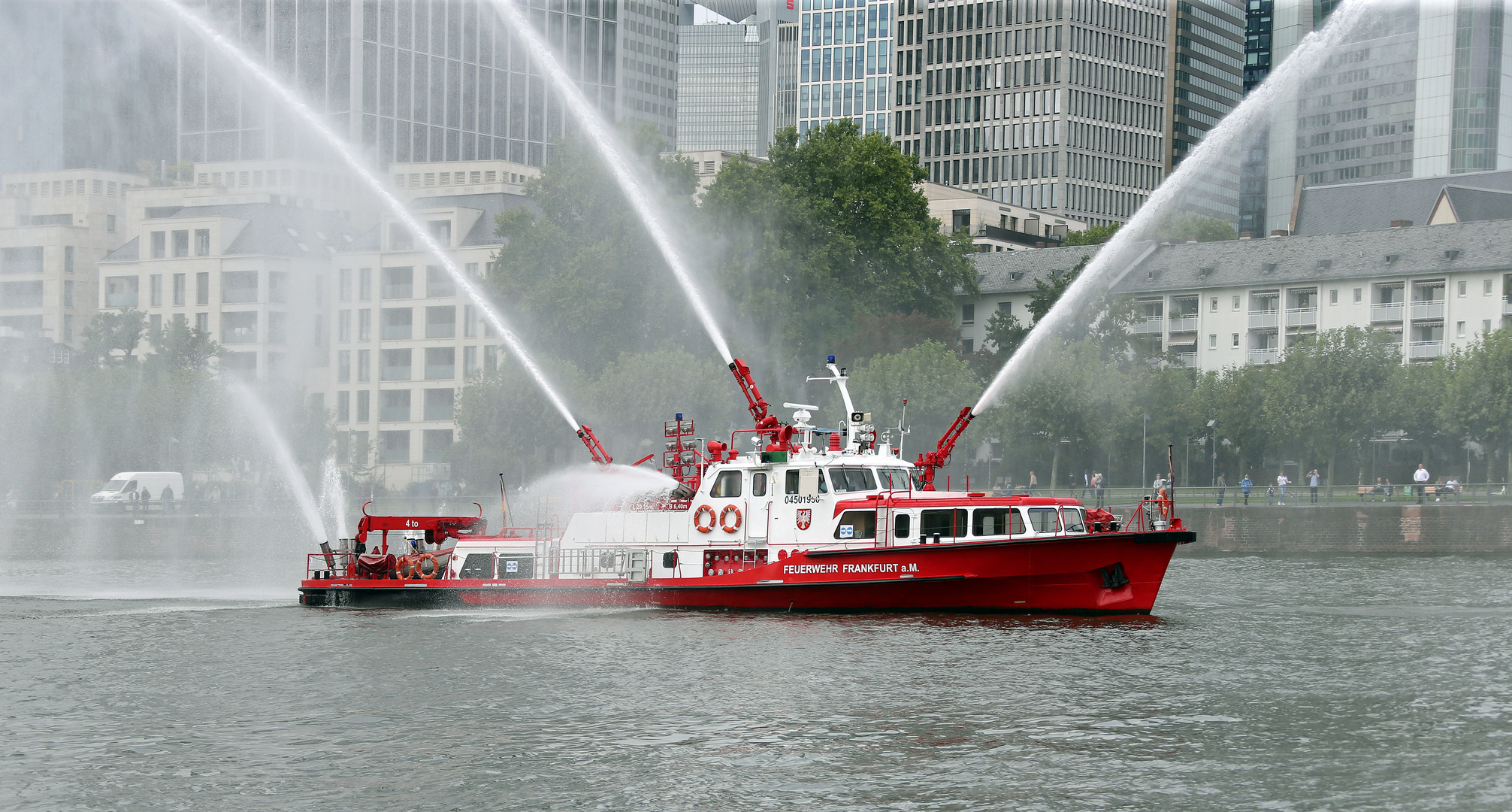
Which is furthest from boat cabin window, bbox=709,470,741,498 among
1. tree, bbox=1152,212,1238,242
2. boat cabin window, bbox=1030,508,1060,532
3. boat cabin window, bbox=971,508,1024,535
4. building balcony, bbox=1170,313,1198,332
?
building balcony, bbox=1170,313,1198,332

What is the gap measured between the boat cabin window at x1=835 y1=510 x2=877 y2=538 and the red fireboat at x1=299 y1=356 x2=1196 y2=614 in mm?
38

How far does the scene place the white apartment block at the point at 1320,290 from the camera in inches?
4589

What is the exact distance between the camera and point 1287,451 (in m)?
99.9

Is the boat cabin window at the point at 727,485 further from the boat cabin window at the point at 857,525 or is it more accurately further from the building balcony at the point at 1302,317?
the building balcony at the point at 1302,317

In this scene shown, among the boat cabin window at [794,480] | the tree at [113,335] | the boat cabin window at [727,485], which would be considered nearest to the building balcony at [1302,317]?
the tree at [113,335]

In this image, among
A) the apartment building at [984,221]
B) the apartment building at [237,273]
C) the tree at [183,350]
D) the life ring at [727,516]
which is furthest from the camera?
the apartment building at [984,221]

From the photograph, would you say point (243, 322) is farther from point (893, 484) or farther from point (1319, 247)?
point (1319, 247)

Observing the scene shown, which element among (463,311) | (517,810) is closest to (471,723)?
(517,810)

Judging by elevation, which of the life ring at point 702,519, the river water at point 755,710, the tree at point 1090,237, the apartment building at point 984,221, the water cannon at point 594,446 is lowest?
the river water at point 755,710

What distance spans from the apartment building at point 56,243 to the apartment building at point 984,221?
8578 centimetres

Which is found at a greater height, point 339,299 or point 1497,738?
point 339,299

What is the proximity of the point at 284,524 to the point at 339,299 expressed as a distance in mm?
11502

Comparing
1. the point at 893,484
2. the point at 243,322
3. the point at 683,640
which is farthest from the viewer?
the point at 243,322

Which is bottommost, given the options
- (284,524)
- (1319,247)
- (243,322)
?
(284,524)
